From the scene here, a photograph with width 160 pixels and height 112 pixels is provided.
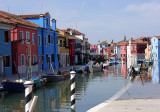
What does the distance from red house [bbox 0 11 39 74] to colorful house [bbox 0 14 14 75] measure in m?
0.80

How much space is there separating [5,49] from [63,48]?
21.1 m

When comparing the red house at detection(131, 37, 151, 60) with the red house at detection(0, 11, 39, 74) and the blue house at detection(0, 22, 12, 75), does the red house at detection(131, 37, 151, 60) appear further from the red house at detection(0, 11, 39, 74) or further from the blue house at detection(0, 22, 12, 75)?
the blue house at detection(0, 22, 12, 75)

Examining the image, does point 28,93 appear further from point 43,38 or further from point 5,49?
point 43,38

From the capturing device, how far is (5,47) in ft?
73.8

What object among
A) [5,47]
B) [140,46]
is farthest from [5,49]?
[140,46]

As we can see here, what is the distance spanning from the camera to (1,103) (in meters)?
12.3

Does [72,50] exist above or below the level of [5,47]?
above

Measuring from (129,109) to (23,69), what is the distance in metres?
20.5

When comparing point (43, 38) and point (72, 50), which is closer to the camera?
point (43, 38)

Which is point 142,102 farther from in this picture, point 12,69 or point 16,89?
point 12,69

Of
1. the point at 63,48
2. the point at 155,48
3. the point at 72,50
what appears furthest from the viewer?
the point at 155,48

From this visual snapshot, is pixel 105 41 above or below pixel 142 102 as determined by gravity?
above

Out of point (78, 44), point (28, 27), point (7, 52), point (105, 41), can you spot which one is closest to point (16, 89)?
point (7, 52)

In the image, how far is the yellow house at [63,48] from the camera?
41406 mm
